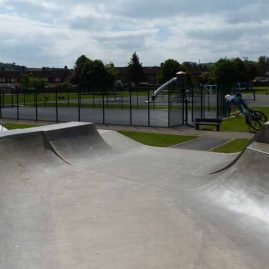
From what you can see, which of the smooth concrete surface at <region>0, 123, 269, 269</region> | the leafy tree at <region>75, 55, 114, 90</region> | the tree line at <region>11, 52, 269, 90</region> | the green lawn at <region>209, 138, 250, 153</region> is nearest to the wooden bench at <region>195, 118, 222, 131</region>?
the green lawn at <region>209, 138, 250, 153</region>

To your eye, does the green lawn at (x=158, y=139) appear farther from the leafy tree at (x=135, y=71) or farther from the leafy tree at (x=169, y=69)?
the leafy tree at (x=135, y=71)

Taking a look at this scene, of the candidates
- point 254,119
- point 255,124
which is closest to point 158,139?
point 254,119

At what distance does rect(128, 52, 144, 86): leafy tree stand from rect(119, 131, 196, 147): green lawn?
299 feet

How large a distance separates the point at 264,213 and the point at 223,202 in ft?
3.07

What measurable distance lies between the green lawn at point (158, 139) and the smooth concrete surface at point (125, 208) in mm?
6645

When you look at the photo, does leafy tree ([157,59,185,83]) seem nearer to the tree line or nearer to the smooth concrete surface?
the tree line

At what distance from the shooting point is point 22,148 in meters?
9.32

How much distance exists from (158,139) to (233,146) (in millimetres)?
3604

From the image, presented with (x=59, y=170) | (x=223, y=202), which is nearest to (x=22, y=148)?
(x=59, y=170)

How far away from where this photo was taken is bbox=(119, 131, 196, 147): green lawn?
1725cm

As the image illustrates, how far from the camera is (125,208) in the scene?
685 cm

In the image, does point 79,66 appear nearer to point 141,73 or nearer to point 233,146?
point 141,73

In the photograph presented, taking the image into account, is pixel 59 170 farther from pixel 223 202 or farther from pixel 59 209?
pixel 223 202

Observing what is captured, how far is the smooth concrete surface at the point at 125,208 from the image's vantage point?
16.7 ft
